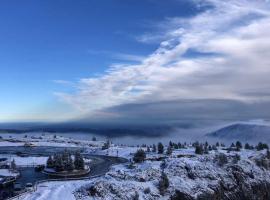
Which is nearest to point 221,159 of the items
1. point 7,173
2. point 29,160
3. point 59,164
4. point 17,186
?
point 59,164

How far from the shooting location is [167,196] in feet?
295

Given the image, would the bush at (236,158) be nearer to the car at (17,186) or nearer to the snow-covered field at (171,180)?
the snow-covered field at (171,180)

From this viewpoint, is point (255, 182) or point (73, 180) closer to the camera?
point (73, 180)

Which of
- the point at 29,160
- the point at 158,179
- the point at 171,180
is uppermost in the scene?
the point at 29,160

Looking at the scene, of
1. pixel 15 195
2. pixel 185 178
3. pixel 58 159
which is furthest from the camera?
pixel 58 159

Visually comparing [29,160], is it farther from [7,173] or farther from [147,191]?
[147,191]

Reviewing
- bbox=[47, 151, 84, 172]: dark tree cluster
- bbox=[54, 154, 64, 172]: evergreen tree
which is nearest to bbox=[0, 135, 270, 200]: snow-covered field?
bbox=[47, 151, 84, 172]: dark tree cluster

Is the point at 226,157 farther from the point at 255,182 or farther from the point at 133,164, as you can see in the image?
the point at 133,164

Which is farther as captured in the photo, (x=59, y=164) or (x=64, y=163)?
(x=64, y=163)

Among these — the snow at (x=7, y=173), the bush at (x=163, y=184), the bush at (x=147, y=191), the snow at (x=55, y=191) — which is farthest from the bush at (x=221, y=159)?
the snow at (x=7, y=173)

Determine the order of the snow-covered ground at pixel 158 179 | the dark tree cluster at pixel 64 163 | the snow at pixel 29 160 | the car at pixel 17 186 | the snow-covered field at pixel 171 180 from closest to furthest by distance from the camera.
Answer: the car at pixel 17 186, the snow-covered ground at pixel 158 179, the snow-covered field at pixel 171 180, the dark tree cluster at pixel 64 163, the snow at pixel 29 160

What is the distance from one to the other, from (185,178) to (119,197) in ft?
81.8

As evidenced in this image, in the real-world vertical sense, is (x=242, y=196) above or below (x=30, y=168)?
below

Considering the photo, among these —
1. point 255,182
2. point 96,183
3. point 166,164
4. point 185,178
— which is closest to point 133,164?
point 166,164
